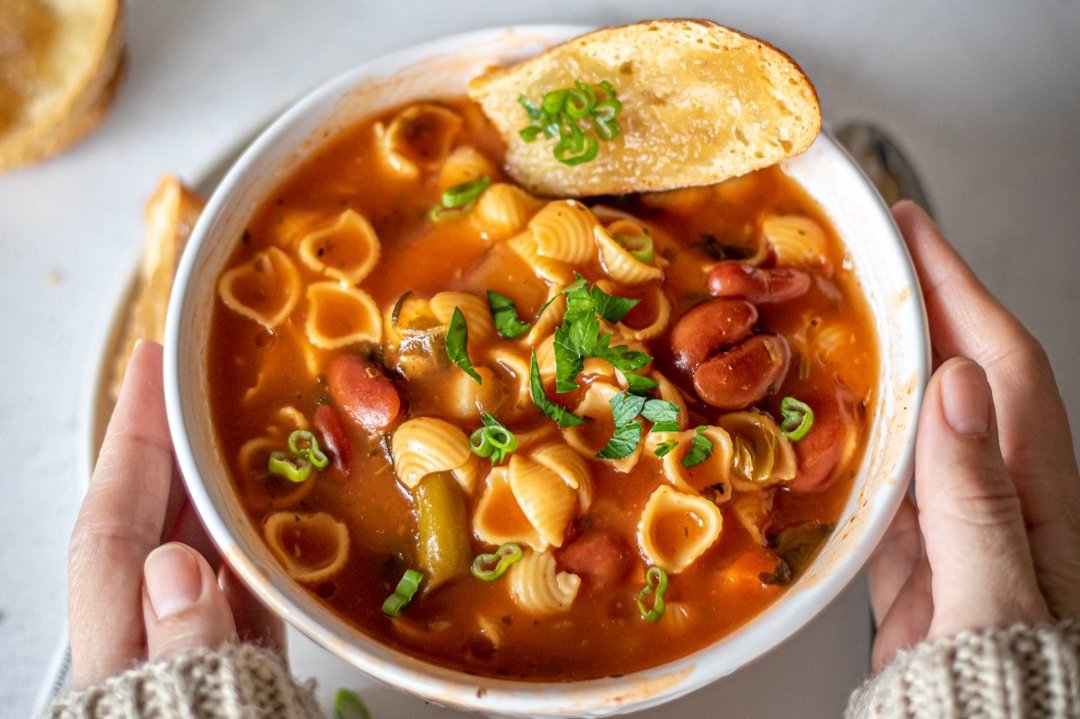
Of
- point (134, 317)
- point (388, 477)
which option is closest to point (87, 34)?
point (134, 317)

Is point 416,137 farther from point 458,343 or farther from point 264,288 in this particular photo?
point 458,343

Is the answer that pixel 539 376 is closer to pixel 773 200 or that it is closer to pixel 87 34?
pixel 773 200

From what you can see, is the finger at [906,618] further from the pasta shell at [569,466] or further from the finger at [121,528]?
the finger at [121,528]

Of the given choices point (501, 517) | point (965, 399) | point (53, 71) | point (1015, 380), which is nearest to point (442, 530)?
point (501, 517)

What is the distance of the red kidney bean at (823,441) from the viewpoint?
7.86 feet

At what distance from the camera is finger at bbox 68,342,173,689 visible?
2.26 meters

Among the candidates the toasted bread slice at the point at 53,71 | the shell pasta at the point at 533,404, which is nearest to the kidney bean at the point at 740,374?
the shell pasta at the point at 533,404

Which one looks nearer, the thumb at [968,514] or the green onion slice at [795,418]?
the thumb at [968,514]

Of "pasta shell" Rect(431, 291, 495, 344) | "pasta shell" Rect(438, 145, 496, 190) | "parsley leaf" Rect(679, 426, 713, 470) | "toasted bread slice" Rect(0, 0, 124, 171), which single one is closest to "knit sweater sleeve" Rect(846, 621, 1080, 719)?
"parsley leaf" Rect(679, 426, 713, 470)

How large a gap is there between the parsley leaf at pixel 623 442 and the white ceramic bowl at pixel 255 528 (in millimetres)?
486

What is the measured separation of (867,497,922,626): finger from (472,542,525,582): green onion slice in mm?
1049

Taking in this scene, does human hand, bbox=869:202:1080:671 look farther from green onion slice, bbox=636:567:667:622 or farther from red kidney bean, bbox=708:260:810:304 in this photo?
green onion slice, bbox=636:567:667:622

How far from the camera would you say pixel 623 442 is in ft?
7.71

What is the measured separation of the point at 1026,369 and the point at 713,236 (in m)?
0.91
